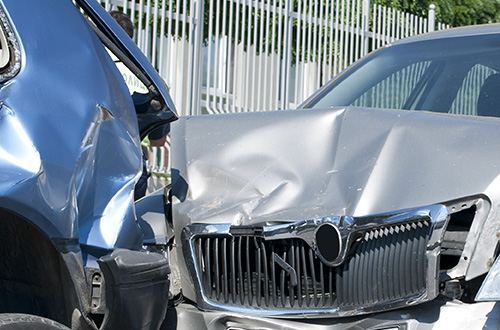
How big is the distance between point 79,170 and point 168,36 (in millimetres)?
6546

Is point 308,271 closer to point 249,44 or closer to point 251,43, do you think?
point 249,44

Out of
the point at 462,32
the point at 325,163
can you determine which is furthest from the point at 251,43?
the point at 325,163

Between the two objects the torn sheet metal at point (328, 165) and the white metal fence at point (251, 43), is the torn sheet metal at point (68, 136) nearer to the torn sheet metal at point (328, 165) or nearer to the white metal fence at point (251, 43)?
the torn sheet metal at point (328, 165)

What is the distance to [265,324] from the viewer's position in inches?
109

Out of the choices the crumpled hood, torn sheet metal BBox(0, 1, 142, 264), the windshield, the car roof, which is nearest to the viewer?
torn sheet metal BBox(0, 1, 142, 264)

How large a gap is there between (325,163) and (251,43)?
7.12 metres

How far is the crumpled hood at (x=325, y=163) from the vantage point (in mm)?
2693

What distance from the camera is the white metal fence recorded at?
888 centimetres

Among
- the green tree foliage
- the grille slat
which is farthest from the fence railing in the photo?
the green tree foliage

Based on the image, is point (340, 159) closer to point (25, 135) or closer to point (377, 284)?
point (377, 284)

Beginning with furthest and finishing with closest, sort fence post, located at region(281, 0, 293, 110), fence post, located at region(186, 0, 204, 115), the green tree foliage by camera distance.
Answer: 1. the green tree foliage
2. fence post, located at region(281, 0, 293, 110)
3. fence post, located at region(186, 0, 204, 115)

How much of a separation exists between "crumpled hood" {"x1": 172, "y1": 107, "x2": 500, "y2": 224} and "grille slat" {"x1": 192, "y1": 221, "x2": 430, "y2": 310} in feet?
0.33

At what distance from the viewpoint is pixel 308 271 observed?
108 inches

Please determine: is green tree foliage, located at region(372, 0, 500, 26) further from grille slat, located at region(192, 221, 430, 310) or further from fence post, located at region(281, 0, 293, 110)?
grille slat, located at region(192, 221, 430, 310)
